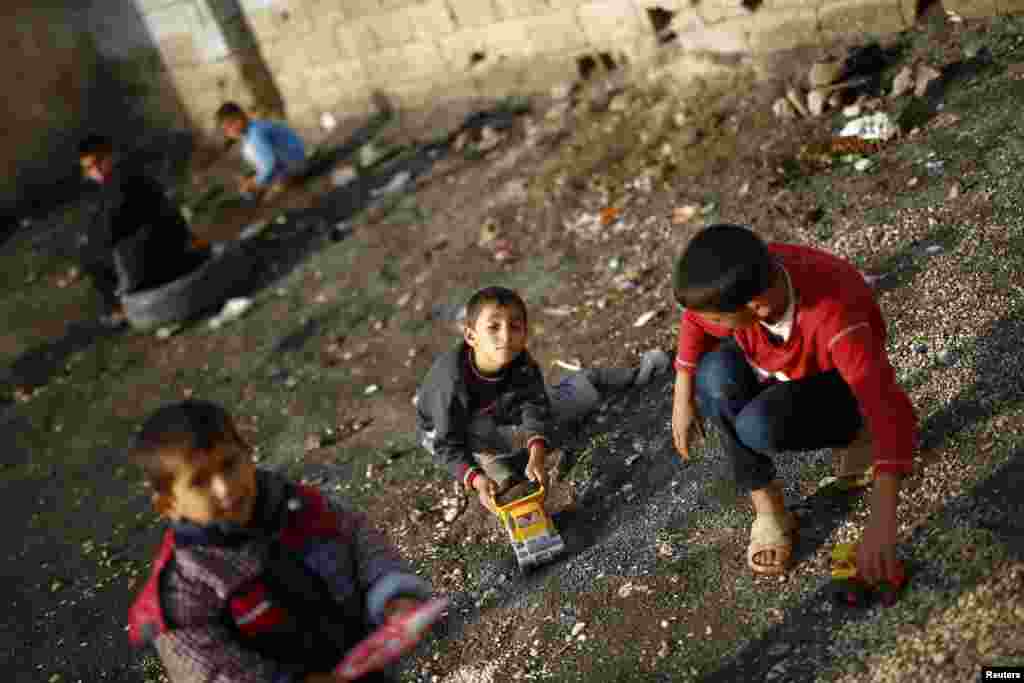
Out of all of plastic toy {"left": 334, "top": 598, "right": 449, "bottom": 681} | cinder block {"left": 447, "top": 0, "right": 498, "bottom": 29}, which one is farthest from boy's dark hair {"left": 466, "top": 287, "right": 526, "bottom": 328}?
cinder block {"left": 447, "top": 0, "right": 498, "bottom": 29}

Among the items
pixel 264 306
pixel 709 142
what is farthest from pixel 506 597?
pixel 264 306

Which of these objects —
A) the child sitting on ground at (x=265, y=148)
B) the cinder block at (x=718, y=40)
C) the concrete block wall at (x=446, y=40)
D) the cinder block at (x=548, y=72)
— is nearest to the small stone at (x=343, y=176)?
the child sitting on ground at (x=265, y=148)

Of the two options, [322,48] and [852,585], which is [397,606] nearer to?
[852,585]

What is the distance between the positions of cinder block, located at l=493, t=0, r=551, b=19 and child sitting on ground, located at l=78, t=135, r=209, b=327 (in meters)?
2.70

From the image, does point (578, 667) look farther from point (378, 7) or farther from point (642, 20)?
point (378, 7)

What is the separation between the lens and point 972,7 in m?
4.87

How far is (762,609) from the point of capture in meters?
2.74

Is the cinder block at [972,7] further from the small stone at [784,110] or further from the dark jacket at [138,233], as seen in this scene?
the dark jacket at [138,233]

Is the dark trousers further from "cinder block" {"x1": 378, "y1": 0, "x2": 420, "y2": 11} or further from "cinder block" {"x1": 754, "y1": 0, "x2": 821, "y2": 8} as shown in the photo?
"cinder block" {"x1": 378, "y1": 0, "x2": 420, "y2": 11}

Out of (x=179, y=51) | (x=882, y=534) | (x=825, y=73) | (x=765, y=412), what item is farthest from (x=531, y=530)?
(x=179, y=51)

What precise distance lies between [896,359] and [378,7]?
5.36 metres

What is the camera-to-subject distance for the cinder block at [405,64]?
24.2 feet

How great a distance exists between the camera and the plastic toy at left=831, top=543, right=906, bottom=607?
256 centimetres

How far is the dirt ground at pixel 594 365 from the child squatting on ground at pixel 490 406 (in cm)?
25
